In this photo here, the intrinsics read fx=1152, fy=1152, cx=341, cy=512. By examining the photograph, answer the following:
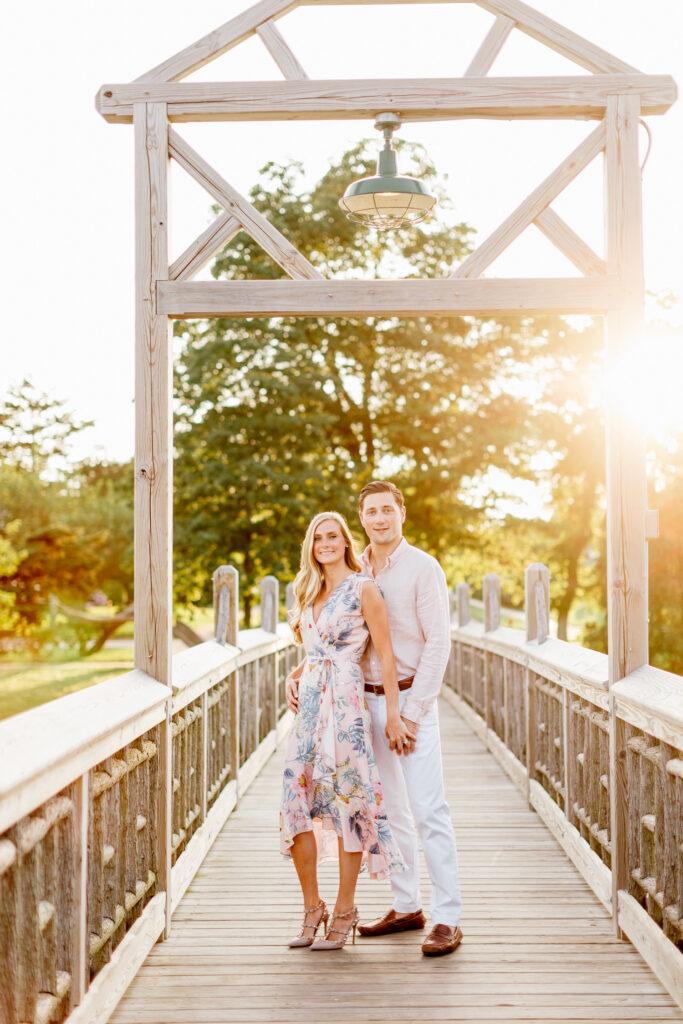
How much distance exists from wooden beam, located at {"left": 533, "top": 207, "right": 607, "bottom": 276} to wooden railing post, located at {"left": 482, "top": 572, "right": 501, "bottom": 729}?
549 cm

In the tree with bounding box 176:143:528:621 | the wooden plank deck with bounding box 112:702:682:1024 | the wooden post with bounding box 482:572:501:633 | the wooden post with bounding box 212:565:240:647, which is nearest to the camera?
the wooden plank deck with bounding box 112:702:682:1024

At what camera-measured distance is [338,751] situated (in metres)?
4.43

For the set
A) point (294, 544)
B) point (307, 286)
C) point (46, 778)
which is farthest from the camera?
point (294, 544)

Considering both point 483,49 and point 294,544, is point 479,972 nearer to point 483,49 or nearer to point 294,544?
point 483,49

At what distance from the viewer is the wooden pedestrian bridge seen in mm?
3180

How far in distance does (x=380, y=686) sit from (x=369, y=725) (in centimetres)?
17

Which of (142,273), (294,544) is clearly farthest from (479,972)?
(294,544)

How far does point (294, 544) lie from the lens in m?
22.5

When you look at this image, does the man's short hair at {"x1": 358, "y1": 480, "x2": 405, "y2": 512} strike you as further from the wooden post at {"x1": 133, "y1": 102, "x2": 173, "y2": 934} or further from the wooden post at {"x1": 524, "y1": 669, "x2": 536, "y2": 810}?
the wooden post at {"x1": 524, "y1": 669, "x2": 536, "y2": 810}

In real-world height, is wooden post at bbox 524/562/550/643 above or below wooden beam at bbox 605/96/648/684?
below

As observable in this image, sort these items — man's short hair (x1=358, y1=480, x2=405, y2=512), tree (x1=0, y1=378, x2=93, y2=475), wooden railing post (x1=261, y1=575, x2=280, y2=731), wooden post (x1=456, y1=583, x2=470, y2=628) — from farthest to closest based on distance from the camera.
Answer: tree (x1=0, y1=378, x2=93, y2=475) → wooden post (x1=456, y1=583, x2=470, y2=628) → wooden railing post (x1=261, y1=575, x2=280, y2=731) → man's short hair (x1=358, y1=480, x2=405, y2=512)

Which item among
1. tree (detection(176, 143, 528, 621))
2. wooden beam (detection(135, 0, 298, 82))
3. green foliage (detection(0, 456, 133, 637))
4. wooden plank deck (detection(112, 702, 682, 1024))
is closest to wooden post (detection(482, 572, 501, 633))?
wooden plank deck (detection(112, 702, 682, 1024))

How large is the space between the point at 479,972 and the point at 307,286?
9.13 ft

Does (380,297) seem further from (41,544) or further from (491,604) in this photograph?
(41,544)
